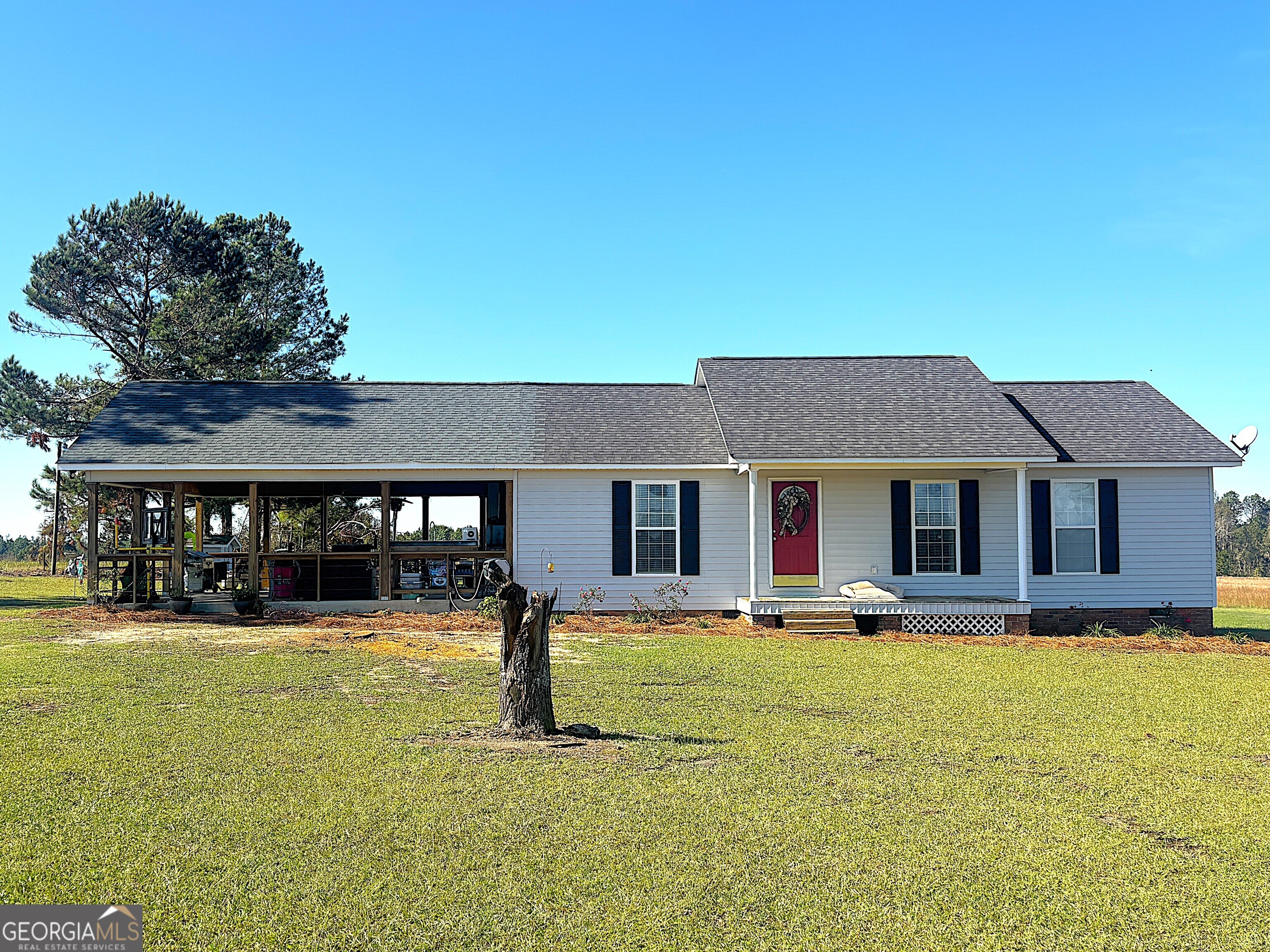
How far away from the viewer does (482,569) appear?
673 inches

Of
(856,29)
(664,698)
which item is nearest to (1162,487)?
(856,29)

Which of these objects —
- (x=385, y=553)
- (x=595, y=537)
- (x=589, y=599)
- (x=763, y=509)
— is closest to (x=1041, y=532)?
(x=763, y=509)

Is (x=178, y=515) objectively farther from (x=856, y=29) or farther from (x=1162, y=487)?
(x=1162, y=487)

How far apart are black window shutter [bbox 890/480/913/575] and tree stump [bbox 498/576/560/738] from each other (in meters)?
10.8

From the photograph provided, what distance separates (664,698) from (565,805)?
3.79 metres

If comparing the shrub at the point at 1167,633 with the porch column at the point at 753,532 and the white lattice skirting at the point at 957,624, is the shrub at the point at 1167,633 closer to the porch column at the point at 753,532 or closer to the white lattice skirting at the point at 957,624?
the white lattice skirting at the point at 957,624

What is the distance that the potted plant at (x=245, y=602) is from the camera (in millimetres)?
16078

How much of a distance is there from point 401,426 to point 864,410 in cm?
891

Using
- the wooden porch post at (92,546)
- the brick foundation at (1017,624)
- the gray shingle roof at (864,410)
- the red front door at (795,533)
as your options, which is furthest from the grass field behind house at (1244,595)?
the wooden porch post at (92,546)

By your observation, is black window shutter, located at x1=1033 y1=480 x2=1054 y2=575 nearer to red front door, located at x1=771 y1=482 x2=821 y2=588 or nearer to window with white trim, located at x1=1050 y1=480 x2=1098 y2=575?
window with white trim, located at x1=1050 y1=480 x2=1098 y2=575

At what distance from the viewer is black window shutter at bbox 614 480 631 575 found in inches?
658

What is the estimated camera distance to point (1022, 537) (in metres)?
15.5

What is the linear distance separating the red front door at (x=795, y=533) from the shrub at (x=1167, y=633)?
18.7ft

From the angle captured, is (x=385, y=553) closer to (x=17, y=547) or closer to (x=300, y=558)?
(x=300, y=558)
